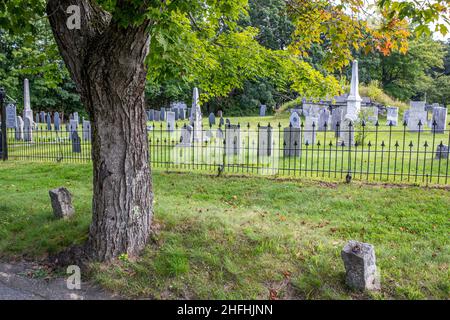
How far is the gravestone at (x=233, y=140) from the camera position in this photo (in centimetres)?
1054

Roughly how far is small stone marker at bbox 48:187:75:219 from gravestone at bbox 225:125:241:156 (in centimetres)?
539

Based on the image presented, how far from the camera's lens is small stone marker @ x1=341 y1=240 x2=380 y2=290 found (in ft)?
12.0

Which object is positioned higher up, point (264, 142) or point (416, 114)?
point (416, 114)

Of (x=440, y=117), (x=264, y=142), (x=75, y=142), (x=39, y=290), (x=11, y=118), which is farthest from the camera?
(x=11, y=118)

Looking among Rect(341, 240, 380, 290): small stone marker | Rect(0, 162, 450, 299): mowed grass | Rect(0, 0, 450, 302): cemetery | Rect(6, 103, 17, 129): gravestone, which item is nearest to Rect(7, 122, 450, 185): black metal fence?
Rect(0, 0, 450, 302): cemetery

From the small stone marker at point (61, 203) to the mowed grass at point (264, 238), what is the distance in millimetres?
173

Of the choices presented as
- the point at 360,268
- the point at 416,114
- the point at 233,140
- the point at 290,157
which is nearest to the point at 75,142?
the point at 233,140

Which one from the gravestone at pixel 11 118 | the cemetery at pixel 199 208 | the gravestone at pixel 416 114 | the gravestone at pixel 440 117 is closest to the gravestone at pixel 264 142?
the cemetery at pixel 199 208

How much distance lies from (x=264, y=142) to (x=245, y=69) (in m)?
2.98

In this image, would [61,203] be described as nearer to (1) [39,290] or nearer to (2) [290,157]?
(1) [39,290]

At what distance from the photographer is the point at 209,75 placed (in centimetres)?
801

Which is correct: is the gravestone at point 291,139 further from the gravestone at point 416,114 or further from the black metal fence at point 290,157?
the gravestone at point 416,114

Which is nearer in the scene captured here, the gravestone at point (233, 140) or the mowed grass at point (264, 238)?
the mowed grass at point (264, 238)

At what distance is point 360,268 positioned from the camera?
12.0 ft
